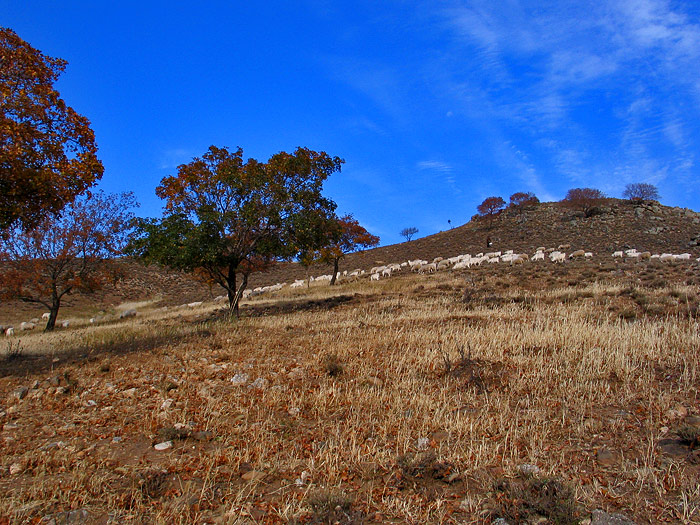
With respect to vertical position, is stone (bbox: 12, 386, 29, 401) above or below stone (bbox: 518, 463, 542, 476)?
above

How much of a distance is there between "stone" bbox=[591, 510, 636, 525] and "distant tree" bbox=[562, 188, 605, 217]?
7122cm

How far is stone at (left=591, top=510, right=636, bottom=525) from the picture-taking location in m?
3.59

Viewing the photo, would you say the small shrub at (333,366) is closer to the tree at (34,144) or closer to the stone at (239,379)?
the stone at (239,379)

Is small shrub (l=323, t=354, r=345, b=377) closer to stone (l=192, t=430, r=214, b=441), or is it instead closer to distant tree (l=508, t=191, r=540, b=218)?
stone (l=192, t=430, r=214, b=441)

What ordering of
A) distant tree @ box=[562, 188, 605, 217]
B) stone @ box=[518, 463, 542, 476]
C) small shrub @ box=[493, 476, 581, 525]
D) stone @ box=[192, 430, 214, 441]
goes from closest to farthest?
small shrub @ box=[493, 476, 581, 525]
stone @ box=[518, 463, 542, 476]
stone @ box=[192, 430, 214, 441]
distant tree @ box=[562, 188, 605, 217]

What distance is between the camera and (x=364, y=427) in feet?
19.2

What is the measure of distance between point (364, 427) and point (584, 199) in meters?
74.5

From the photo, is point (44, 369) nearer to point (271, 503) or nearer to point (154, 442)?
point (154, 442)

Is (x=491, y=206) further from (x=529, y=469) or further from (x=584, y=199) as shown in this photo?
(x=529, y=469)

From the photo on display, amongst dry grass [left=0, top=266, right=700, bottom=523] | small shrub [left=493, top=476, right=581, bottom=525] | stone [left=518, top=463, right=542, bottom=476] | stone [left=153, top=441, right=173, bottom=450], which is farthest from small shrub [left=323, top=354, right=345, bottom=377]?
small shrub [left=493, top=476, right=581, bottom=525]

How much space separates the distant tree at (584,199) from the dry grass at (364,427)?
6507 cm

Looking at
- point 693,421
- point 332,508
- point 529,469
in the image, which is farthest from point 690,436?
point 332,508

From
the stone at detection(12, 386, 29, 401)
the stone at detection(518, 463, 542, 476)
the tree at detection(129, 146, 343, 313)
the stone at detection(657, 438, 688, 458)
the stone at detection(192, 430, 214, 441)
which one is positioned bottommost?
the stone at detection(192, 430, 214, 441)

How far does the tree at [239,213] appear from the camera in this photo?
59.1ft
